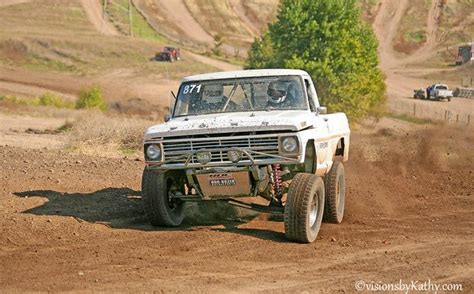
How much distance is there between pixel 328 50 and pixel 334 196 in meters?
35.0

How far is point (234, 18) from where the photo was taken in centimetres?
9875

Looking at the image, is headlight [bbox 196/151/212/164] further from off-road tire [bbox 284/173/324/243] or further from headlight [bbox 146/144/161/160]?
off-road tire [bbox 284/173/324/243]

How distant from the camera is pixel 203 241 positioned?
9.98 metres

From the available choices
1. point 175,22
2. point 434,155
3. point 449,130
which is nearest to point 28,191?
point 434,155

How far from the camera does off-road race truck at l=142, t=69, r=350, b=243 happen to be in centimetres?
1003

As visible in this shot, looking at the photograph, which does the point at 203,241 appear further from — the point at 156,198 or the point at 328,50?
the point at 328,50

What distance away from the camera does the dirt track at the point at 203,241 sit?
809 cm

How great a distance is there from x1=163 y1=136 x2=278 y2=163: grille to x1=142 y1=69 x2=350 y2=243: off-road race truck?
12 millimetres

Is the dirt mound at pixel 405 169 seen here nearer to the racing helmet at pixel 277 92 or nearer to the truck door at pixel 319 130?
the truck door at pixel 319 130

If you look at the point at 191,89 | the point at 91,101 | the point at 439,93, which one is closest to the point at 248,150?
the point at 191,89

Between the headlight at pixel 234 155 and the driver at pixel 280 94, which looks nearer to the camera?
the headlight at pixel 234 155

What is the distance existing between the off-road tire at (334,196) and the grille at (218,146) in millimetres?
1997

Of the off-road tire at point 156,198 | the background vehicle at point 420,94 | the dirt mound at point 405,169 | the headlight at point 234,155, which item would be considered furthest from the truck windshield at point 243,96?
the background vehicle at point 420,94

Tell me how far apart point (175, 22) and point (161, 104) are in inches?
1485
